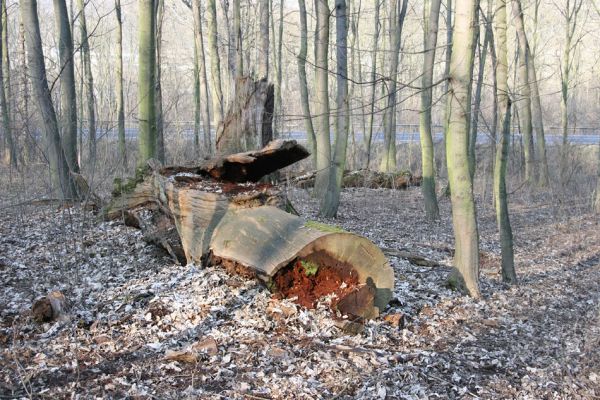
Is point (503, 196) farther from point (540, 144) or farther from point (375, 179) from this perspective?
point (540, 144)

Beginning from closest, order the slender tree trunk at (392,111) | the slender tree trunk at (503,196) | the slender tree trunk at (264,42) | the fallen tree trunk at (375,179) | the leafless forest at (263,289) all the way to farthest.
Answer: the leafless forest at (263,289) → the slender tree trunk at (503,196) → the slender tree trunk at (264,42) → the slender tree trunk at (392,111) → the fallen tree trunk at (375,179)

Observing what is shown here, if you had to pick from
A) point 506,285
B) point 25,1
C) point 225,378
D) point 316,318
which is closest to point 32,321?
point 225,378

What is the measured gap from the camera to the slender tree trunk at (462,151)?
5340 millimetres

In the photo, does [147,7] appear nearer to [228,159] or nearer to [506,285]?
[228,159]

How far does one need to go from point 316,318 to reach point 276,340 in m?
0.46

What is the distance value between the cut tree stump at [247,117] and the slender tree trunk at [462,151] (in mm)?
2723

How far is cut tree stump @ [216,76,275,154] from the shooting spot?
283 inches

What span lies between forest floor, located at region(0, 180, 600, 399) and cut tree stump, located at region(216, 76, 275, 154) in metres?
1.90

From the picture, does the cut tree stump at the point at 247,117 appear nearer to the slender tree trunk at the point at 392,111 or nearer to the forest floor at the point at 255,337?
the forest floor at the point at 255,337

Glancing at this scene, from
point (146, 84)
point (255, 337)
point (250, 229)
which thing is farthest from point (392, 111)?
point (255, 337)

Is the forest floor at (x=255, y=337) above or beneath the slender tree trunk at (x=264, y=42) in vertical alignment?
beneath

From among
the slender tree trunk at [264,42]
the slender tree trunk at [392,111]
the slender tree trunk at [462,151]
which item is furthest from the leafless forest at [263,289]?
the slender tree trunk at [392,111]

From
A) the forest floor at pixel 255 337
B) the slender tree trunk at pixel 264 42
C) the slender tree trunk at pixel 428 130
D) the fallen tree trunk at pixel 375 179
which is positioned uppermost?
the slender tree trunk at pixel 264 42

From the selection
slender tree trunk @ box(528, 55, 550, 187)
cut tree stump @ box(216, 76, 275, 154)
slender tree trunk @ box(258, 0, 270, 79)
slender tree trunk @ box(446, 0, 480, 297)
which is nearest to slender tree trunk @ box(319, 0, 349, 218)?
cut tree stump @ box(216, 76, 275, 154)
